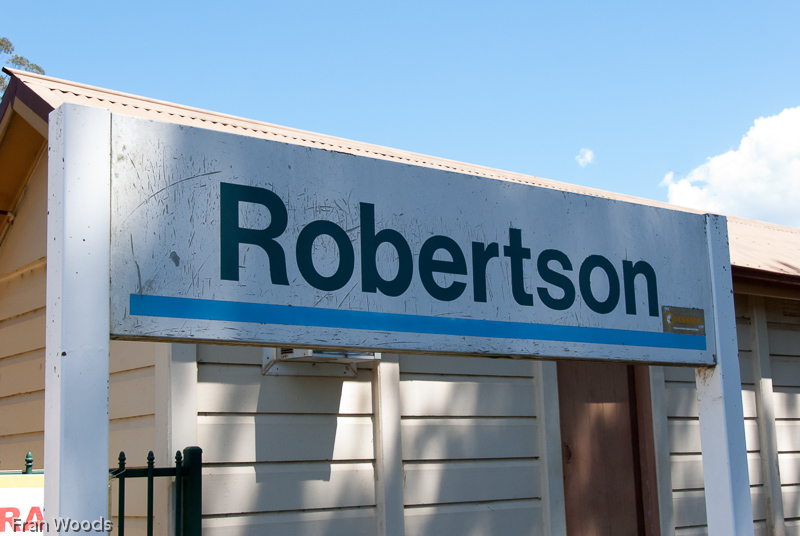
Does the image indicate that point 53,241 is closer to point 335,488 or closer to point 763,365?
point 335,488

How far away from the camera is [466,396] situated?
5648 mm

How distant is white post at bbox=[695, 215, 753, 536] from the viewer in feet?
11.2

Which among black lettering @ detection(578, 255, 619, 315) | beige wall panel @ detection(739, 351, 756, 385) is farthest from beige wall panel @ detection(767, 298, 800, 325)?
black lettering @ detection(578, 255, 619, 315)

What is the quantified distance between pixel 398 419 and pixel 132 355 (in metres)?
1.69

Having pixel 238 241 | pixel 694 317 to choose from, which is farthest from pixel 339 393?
pixel 238 241

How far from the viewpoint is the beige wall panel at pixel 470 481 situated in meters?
5.28

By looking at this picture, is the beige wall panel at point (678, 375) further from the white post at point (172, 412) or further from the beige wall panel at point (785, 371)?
the white post at point (172, 412)

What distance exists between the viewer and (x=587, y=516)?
246 inches

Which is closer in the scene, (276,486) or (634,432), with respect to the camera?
(276,486)

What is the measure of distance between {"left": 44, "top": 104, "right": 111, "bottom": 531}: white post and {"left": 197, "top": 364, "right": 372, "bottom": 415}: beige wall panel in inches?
96.4

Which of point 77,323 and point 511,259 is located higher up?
point 511,259

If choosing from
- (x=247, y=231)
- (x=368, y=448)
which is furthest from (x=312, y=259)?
(x=368, y=448)

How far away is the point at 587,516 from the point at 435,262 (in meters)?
4.14

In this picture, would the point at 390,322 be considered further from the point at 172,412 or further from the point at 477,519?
the point at 477,519
